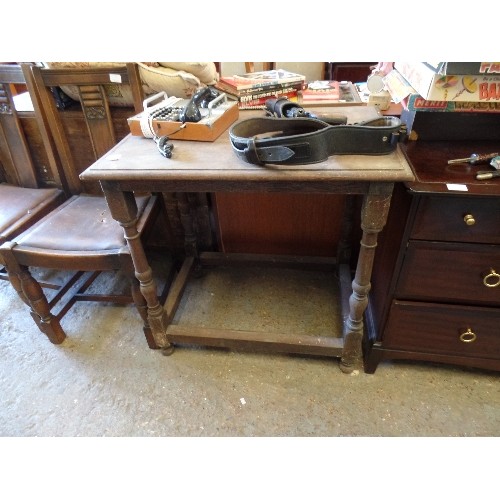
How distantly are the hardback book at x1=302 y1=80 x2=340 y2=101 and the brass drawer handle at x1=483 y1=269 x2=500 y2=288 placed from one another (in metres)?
0.74

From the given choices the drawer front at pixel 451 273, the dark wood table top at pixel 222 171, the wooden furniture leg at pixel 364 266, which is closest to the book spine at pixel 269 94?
the dark wood table top at pixel 222 171

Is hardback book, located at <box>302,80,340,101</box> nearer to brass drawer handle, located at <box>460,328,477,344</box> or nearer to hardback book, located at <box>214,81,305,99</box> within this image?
hardback book, located at <box>214,81,305,99</box>

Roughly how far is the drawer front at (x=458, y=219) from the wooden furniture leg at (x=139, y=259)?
743 mm

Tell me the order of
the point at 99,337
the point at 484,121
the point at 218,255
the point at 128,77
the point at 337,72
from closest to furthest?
1. the point at 484,121
2. the point at 128,77
3. the point at 99,337
4. the point at 218,255
5. the point at 337,72

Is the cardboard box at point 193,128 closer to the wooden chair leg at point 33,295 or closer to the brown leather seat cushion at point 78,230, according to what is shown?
the brown leather seat cushion at point 78,230

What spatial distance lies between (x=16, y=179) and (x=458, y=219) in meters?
1.63

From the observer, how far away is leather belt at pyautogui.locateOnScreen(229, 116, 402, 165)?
2.51ft

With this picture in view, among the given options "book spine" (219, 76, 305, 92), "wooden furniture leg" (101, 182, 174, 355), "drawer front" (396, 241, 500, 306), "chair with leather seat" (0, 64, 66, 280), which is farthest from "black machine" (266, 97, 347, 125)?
"chair with leather seat" (0, 64, 66, 280)

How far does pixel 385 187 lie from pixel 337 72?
2108 millimetres

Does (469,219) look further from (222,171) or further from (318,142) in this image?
(222,171)

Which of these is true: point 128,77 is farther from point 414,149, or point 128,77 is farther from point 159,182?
point 414,149

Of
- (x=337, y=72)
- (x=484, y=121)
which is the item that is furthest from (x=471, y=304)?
(x=337, y=72)

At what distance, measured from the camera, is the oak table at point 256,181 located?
792 millimetres

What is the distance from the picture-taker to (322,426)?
1.06 metres
